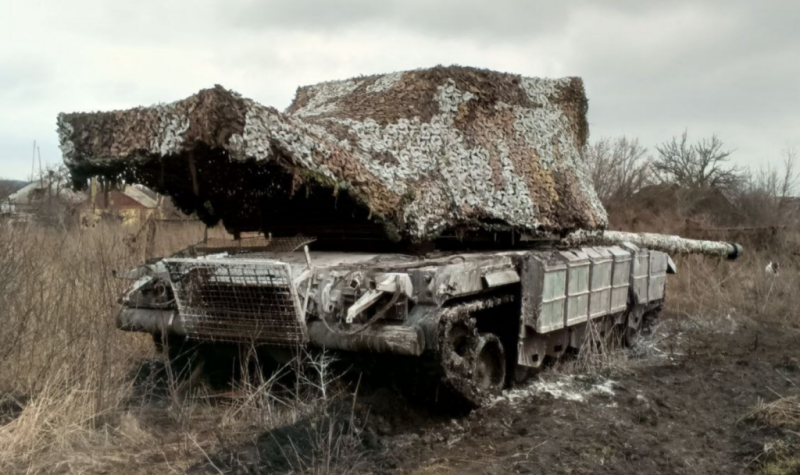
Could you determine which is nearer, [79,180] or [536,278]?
[79,180]

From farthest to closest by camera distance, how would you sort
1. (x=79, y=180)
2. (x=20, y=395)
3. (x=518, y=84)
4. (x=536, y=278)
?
(x=518, y=84)
(x=536, y=278)
(x=79, y=180)
(x=20, y=395)

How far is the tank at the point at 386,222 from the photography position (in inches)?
212

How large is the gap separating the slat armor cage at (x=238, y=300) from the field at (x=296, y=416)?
0.35 m

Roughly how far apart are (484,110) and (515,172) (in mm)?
714

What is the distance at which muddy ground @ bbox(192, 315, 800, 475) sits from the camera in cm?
464

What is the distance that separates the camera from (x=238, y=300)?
5.73 metres

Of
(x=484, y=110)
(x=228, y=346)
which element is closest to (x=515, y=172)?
(x=484, y=110)

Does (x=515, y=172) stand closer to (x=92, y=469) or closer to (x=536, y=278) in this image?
(x=536, y=278)

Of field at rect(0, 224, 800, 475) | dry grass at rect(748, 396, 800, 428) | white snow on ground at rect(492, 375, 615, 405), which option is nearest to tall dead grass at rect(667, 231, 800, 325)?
field at rect(0, 224, 800, 475)

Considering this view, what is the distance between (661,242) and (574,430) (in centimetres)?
730

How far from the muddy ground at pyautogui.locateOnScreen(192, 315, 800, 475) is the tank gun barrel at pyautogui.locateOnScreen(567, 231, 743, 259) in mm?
1600

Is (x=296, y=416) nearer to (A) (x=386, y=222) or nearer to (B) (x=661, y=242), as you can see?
(A) (x=386, y=222)

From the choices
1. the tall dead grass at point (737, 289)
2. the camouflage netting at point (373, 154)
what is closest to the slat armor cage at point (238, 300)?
the camouflage netting at point (373, 154)

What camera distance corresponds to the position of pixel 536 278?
261 inches
